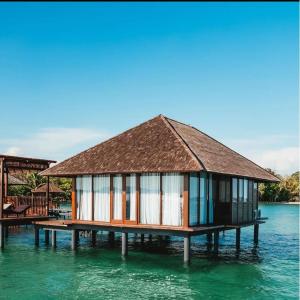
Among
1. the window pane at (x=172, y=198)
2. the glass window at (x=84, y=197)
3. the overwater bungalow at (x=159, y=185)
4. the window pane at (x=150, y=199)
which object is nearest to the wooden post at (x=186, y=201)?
the overwater bungalow at (x=159, y=185)

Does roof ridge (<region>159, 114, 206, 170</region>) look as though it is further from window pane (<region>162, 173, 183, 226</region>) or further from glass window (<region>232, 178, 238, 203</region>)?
glass window (<region>232, 178, 238, 203</region>)

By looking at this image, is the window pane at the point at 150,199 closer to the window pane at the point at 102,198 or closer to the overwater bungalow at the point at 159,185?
the overwater bungalow at the point at 159,185

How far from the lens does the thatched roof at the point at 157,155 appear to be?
65.5 ft

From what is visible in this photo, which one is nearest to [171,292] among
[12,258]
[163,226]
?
[163,226]

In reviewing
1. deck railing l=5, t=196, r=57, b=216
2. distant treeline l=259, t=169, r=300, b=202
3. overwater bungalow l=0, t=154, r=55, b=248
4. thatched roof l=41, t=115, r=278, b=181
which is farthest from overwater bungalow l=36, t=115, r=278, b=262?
distant treeline l=259, t=169, r=300, b=202

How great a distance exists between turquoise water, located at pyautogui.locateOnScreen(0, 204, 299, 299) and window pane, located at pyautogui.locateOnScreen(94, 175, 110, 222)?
82.8 inches

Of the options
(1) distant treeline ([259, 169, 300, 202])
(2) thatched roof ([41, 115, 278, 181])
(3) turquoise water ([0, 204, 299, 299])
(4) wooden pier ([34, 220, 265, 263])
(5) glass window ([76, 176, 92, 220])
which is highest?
(2) thatched roof ([41, 115, 278, 181])

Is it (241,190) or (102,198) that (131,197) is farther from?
(241,190)

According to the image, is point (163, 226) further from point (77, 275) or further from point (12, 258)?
point (12, 258)

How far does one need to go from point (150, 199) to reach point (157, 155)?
6.79ft

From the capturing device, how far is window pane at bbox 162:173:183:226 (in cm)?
1980

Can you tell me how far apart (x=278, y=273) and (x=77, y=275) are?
8789 millimetres

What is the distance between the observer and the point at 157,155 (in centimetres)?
2084

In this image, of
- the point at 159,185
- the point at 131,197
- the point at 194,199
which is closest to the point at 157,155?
the point at 159,185
